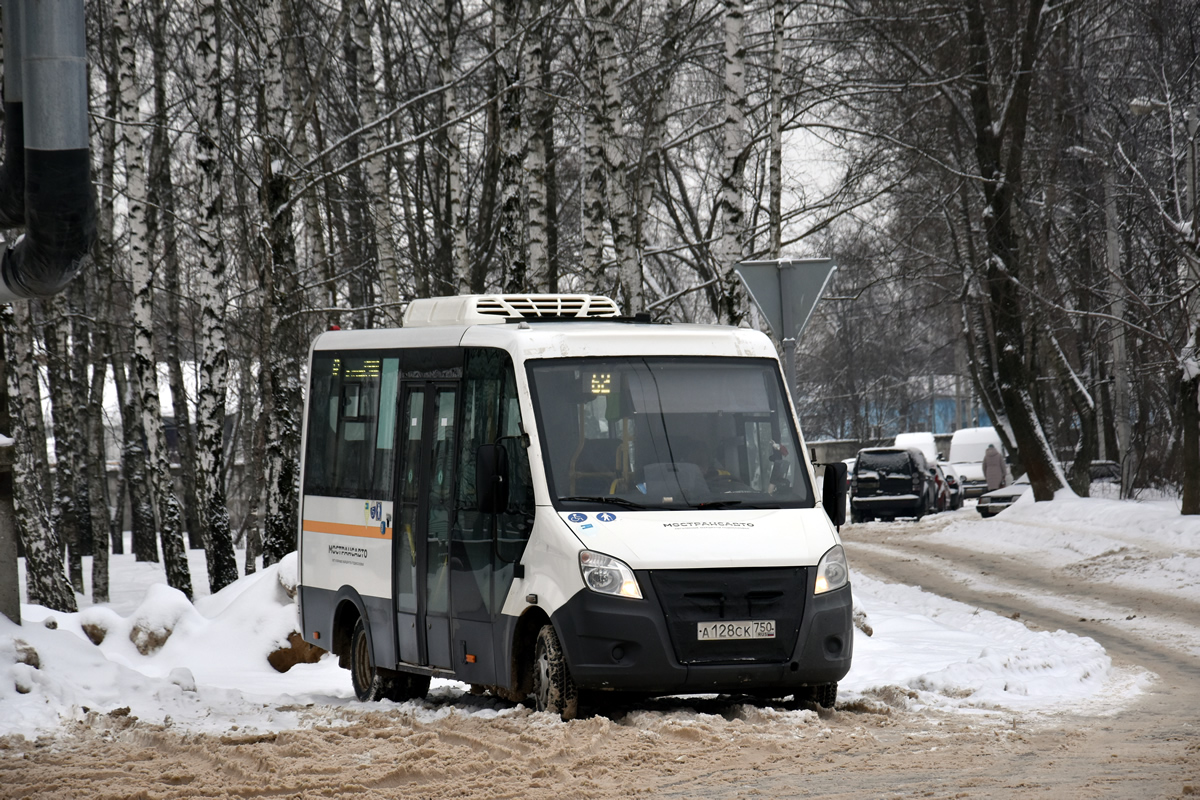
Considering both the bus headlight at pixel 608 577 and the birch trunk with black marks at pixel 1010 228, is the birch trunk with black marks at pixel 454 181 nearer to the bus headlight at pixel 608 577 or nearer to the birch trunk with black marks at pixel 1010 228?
the birch trunk with black marks at pixel 1010 228

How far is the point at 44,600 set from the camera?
63.8ft

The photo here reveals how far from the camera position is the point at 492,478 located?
9234 mm

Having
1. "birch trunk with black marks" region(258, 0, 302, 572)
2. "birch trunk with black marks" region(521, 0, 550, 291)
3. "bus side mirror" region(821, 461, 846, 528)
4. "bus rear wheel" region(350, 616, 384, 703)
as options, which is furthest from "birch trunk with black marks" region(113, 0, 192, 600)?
"bus side mirror" region(821, 461, 846, 528)

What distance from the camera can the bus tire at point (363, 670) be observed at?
11.2 meters

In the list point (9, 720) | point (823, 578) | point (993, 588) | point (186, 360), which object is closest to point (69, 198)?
point (9, 720)

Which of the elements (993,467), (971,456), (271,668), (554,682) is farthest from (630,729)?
(971,456)

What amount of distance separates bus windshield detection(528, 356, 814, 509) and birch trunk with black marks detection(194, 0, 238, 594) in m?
9.23

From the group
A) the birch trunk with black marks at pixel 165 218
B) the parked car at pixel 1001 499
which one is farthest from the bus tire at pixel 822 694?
the parked car at pixel 1001 499

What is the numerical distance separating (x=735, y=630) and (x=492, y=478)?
168cm

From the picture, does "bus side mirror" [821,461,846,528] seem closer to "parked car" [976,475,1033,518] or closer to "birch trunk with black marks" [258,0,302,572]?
"birch trunk with black marks" [258,0,302,572]

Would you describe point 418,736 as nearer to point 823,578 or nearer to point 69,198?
point 823,578

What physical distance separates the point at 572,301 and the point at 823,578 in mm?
3337

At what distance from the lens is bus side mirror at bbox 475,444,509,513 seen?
921 centimetres

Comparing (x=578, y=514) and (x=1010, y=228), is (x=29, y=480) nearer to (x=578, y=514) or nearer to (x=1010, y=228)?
(x=578, y=514)
